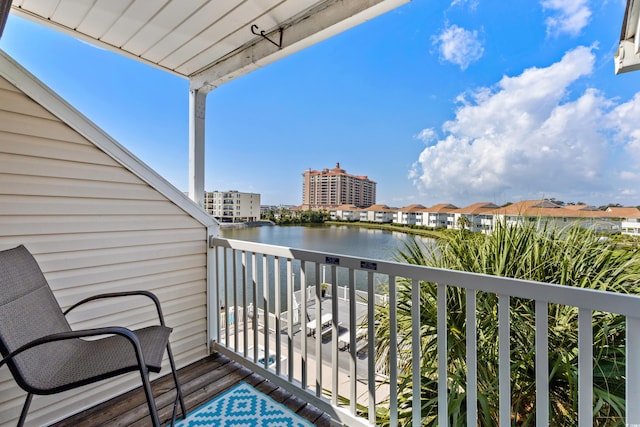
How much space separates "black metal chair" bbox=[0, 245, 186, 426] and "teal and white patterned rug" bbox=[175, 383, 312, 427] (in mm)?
248

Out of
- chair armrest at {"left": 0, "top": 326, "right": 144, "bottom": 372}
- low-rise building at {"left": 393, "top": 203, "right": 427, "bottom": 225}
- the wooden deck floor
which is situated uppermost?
low-rise building at {"left": 393, "top": 203, "right": 427, "bottom": 225}

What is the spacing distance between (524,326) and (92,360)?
90.8 inches

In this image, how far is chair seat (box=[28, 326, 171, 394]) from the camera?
128 cm

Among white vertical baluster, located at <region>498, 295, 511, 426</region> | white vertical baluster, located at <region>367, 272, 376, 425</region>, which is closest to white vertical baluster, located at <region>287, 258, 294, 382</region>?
white vertical baluster, located at <region>367, 272, 376, 425</region>

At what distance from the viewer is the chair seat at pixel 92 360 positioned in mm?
1284

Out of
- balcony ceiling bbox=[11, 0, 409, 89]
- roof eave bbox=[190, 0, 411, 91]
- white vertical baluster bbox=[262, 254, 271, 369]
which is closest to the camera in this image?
roof eave bbox=[190, 0, 411, 91]

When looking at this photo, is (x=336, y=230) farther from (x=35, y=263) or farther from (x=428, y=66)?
(x=428, y=66)

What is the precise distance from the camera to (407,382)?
166cm

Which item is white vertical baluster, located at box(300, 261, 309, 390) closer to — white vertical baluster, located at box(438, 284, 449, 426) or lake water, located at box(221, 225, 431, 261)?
lake water, located at box(221, 225, 431, 261)

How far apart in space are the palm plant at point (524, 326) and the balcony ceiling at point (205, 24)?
68.2 inches

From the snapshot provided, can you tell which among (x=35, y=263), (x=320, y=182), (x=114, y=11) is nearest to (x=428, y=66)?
(x=320, y=182)

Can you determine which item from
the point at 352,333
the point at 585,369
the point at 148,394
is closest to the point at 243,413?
the point at 148,394

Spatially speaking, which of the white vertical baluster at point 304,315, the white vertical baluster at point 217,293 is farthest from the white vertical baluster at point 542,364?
the white vertical baluster at point 217,293

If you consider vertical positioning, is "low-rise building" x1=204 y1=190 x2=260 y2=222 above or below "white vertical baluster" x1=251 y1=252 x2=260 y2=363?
above
